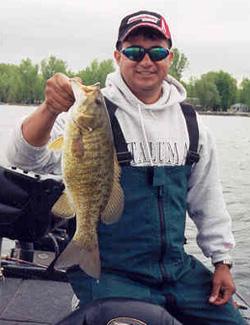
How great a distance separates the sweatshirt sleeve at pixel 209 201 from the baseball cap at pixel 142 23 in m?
0.65

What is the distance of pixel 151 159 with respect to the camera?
9.59 ft

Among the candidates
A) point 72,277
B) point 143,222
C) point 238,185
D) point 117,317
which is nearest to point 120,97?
point 143,222

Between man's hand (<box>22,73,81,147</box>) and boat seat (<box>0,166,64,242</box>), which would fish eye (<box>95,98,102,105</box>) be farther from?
boat seat (<box>0,166,64,242</box>)

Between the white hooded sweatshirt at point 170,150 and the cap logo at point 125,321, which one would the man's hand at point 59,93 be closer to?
the white hooded sweatshirt at point 170,150

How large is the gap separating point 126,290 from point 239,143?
29.9m

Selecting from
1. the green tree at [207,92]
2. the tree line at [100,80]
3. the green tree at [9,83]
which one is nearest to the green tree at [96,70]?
the tree line at [100,80]

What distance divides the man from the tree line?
130 ft

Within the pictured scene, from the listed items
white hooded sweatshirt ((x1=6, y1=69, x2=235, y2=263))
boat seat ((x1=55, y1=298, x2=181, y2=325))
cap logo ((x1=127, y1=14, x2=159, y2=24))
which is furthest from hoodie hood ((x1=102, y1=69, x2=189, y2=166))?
boat seat ((x1=55, y1=298, x2=181, y2=325))

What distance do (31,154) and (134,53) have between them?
34.2 inches

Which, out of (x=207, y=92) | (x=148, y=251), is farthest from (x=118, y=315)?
(x=207, y=92)

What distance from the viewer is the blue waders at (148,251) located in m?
2.73

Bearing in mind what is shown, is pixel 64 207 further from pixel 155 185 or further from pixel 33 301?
pixel 33 301

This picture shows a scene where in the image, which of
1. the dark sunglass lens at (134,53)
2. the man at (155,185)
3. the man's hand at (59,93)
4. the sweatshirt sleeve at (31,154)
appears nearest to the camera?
the man's hand at (59,93)

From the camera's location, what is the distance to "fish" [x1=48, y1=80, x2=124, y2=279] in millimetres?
2135
